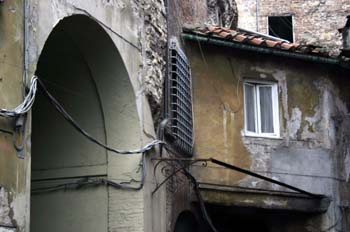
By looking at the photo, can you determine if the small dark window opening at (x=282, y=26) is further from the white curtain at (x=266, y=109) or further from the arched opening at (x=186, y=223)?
the arched opening at (x=186, y=223)

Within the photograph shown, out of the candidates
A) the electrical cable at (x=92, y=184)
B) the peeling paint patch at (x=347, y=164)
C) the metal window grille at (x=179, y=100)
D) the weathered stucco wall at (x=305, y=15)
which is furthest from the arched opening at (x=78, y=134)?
the weathered stucco wall at (x=305, y=15)

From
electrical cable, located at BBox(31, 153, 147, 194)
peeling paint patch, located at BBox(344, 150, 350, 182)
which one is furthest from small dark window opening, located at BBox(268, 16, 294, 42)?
electrical cable, located at BBox(31, 153, 147, 194)

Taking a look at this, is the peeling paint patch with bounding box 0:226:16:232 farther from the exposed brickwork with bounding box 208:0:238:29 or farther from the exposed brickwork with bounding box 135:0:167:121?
the exposed brickwork with bounding box 208:0:238:29

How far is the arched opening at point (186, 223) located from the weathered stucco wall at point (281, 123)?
682 millimetres

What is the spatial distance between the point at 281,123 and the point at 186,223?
2.57 metres

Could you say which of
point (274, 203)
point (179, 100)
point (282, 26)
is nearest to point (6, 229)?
point (179, 100)

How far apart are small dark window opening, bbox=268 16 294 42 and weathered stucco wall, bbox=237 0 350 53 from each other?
0.26 metres

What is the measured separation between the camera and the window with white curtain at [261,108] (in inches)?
530

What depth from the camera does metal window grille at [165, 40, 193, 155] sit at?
11211 mm

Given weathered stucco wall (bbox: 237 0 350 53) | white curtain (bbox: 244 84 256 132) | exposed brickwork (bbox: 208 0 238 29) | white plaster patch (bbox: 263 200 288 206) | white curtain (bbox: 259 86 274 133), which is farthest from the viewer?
weathered stucco wall (bbox: 237 0 350 53)

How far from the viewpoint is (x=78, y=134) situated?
9.90 meters

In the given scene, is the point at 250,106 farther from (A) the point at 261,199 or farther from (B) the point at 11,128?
(B) the point at 11,128

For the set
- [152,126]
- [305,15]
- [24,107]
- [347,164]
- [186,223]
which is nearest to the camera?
[24,107]

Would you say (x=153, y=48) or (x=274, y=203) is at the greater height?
(x=153, y=48)
